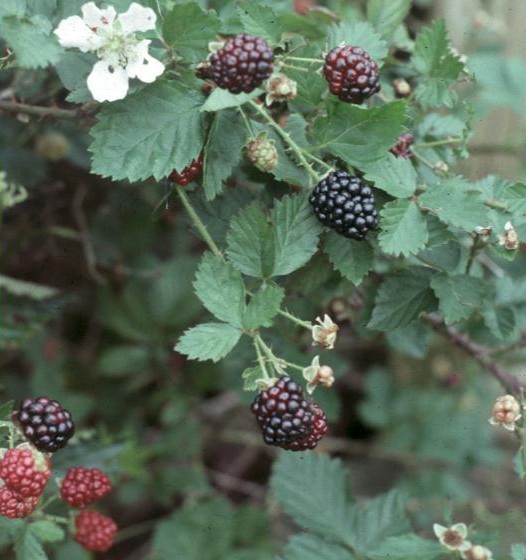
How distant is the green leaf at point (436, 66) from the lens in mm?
1516

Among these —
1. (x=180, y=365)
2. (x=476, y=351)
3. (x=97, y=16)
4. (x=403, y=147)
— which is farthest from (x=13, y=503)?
(x=180, y=365)

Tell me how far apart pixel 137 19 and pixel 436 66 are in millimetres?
584

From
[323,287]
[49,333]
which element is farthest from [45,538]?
[49,333]

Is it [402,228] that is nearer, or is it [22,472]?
[22,472]

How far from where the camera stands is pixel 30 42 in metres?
1.20

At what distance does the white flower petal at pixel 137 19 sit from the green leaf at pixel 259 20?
15cm

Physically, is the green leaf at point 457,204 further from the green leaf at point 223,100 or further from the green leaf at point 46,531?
the green leaf at point 46,531

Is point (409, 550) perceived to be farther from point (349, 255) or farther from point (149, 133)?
point (149, 133)

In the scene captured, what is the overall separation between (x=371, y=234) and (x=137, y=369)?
122 cm

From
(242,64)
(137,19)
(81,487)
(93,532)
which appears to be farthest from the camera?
(93,532)

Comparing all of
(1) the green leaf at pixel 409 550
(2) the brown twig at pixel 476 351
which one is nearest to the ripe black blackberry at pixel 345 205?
(2) the brown twig at pixel 476 351

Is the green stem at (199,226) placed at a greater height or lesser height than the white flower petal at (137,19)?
lesser

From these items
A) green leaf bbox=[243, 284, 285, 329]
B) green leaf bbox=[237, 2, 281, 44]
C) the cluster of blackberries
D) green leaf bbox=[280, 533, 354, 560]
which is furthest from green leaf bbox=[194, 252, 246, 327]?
green leaf bbox=[280, 533, 354, 560]

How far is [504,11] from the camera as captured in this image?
3.01 metres
